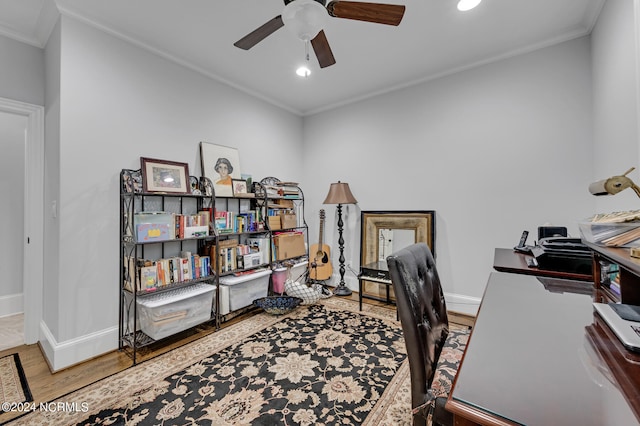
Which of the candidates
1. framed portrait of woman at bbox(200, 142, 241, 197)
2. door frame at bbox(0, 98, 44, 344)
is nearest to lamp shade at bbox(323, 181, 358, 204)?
framed portrait of woman at bbox(200, 142, 241, 197)

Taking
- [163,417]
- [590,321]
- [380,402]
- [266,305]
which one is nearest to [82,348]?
[163,417]

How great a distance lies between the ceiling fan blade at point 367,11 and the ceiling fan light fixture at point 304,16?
15 centimetres

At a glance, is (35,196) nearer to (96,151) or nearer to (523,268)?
(96,151)

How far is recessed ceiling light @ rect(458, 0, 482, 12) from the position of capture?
6.49ft

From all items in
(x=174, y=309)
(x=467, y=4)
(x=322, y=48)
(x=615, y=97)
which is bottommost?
(x=174, y=309)

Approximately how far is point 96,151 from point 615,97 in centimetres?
384

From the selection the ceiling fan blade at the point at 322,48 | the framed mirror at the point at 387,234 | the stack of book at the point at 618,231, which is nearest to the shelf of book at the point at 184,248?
the framed mirror at the point at 387,234

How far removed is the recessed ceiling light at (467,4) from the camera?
198 cm

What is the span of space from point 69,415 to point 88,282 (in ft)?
3.13

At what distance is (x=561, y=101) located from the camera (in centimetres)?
250

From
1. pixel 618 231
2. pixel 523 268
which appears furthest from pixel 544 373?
pixel 523 268

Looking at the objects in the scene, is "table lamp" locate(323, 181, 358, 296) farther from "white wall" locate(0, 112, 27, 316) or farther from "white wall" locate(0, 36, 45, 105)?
"white wall" locate(0, 112, 27, 316)

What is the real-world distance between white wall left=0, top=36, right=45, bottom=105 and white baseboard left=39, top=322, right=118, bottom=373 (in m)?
1.95

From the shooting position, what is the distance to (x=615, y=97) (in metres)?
1.83
